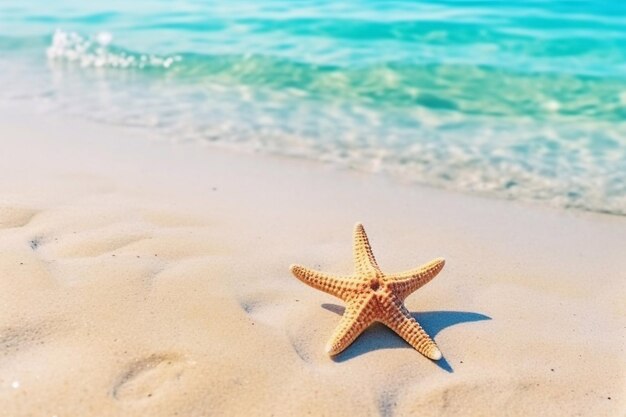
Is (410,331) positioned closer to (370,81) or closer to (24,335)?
(24,335)

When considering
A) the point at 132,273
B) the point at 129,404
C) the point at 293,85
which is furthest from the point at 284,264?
the point at 293,85

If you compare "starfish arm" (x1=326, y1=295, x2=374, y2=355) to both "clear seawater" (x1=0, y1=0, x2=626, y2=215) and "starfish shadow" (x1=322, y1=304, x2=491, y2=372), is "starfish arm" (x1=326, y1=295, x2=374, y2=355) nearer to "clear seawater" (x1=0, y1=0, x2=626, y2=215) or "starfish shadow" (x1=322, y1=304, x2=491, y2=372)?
"starfish shadow" (x1=322, y1=304, x2=491, y2=372)

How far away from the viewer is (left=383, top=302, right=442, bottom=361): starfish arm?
2.91m

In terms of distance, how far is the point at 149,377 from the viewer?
261 centimetres

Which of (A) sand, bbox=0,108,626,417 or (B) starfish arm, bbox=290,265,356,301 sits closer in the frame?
(A) sand, bbox=0,108,626,417

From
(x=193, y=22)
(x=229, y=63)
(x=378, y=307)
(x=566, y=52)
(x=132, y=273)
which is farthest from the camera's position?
(x=193, y=22)

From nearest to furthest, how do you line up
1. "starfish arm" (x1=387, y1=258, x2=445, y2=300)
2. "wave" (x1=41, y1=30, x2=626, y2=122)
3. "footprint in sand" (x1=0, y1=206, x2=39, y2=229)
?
"starfish arm" (x1=387, y1=258, x2=445, y2=300), "footprint in sand" (x1=0, y1=206, x2=39, y2=229), "wave" (x1=41, y1=30, x2=626, y2=122)

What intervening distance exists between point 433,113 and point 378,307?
5.27 meters

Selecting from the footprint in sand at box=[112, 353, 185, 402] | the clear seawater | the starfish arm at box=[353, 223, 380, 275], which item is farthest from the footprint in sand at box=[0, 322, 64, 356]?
the clear seawater

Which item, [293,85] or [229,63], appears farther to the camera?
[229,63]

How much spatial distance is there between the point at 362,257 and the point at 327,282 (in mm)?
248

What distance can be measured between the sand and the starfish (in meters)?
0.07

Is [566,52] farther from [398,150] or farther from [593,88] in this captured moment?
[398,150]

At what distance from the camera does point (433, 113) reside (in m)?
7.91
